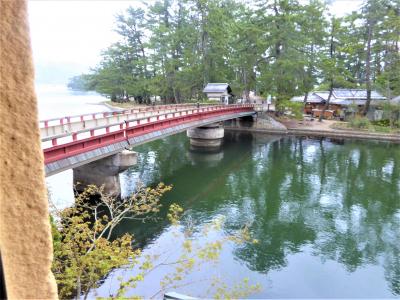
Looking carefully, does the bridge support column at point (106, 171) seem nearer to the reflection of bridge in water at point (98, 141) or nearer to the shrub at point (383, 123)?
the reflection of bridge in water at point (98, 141)

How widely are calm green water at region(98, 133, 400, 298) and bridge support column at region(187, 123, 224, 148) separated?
245 centimetres

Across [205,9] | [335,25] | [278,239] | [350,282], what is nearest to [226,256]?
[278,239]

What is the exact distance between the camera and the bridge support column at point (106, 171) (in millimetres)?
21312

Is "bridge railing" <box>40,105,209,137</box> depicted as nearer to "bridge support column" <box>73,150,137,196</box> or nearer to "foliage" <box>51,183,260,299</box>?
"bridge support column" <box>73,150,137,196</box>

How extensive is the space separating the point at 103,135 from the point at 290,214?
1235 cm

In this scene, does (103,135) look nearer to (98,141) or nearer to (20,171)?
(98,141)

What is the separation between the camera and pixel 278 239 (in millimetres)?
17531

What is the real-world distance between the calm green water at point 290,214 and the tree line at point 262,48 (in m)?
14.0

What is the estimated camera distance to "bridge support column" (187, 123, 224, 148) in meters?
40.3

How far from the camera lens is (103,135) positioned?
1958 centimetres

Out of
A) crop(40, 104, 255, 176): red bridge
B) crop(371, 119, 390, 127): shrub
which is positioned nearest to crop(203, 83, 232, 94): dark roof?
crop(40, 104, 255, 176): red bridge

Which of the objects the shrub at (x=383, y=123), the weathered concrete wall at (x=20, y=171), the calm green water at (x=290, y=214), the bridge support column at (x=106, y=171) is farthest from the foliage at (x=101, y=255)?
the shrub at (x=383, y=123)

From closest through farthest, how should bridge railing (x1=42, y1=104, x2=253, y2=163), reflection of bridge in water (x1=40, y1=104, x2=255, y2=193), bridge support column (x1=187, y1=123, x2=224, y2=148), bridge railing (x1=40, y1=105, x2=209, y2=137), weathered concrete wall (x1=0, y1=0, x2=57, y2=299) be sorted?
weathered concrete wall (x1=0, y1=0, x2=57, y2=299) < bridge railing (x1=42, y1=104, x2=253, y2=163) < reflection of bridge in water (x1=40, y1=104, x2=255, y2=193) < bridge railing (x1=40, y1=105, x2=209, y2=137) < bridge support column (x1=187, y1=123, x2=224, y2=148)

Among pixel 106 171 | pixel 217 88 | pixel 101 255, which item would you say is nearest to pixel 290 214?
pixel 106 171
